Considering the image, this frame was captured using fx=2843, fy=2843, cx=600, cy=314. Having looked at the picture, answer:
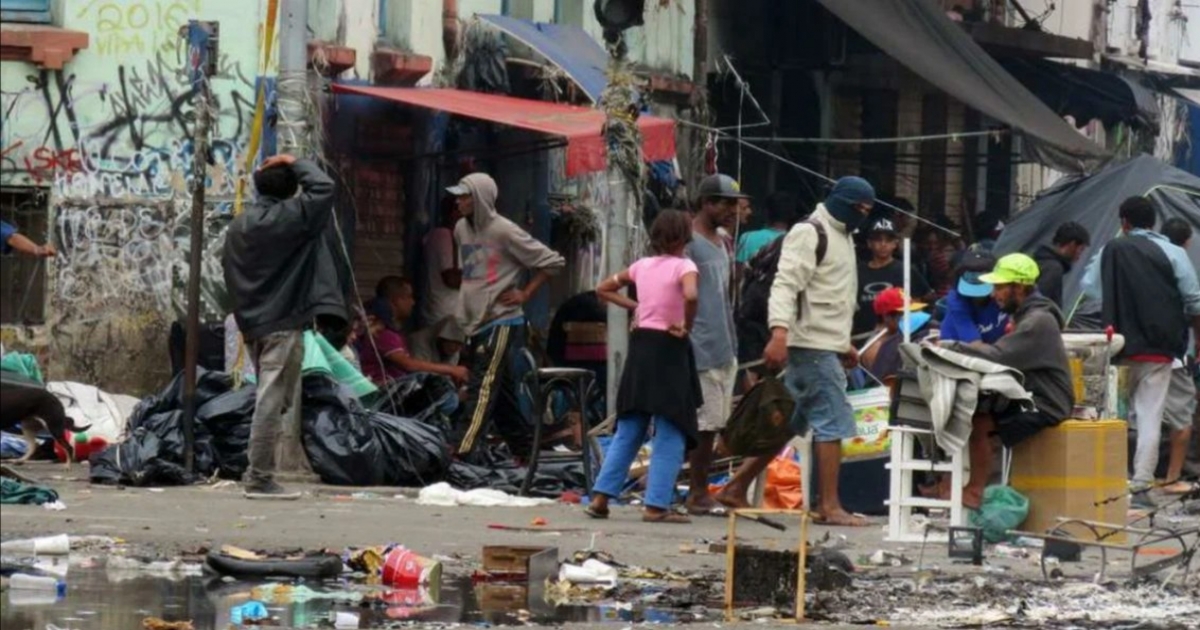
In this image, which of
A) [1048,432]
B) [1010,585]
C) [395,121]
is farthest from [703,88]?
[1010,585]

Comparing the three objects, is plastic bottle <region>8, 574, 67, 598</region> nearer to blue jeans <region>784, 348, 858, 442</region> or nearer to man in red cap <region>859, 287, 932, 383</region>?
blue jeans <region>784, 348, 858, 442</region>

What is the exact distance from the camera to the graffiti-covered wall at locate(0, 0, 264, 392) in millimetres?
17688

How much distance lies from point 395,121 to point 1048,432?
7727mm

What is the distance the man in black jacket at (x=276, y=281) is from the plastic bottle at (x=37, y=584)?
13.3 feet

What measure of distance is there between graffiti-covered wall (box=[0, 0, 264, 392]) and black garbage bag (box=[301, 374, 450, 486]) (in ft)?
9.00

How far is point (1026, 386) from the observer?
42.4ft

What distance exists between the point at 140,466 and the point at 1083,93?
16724 mm

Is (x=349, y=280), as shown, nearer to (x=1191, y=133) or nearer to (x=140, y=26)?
(x=140, y=26)

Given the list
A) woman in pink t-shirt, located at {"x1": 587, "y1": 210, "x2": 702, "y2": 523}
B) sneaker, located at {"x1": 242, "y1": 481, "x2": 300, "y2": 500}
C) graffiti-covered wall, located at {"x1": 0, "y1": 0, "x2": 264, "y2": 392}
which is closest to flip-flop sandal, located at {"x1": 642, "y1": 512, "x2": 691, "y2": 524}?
woman in pink t-shirt, located at {"x1": 587, "y1": 210, "x2": 702, "y2": 523}

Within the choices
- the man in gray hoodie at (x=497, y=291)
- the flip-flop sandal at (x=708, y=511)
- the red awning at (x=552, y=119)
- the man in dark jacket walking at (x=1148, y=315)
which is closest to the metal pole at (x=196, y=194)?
the man in gray hoodie at (x=497, y=291)

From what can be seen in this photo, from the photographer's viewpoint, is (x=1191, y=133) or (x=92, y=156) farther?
(x=1191, y=133)

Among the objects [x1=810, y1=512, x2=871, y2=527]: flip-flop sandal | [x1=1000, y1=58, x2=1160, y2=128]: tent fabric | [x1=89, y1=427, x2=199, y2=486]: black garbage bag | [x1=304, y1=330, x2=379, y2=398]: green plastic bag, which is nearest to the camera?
[x1=810, y1=512, x2=871, y2=527]: flip-flop sandal

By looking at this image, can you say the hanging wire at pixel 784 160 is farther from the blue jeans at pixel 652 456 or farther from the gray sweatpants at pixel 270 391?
the blue jeans at pixel 652 456

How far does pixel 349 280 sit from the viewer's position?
18.6 meters
